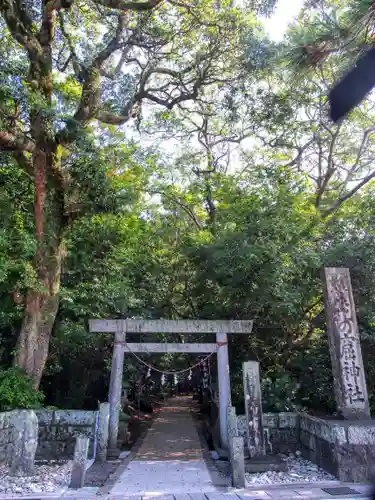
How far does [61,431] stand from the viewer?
340 inches

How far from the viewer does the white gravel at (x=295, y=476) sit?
6.82 m

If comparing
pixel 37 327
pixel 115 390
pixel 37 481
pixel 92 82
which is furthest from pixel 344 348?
pixel 92 82

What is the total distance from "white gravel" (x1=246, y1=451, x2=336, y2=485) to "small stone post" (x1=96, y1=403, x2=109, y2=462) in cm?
311

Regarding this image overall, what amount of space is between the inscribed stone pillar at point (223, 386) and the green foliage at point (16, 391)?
13.9 ft

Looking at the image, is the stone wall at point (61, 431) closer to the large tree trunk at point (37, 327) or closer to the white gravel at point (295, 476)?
the large tree trunk at point (37, 327)

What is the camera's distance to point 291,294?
30.8ft

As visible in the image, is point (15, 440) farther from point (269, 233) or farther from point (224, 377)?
point (269, 233)

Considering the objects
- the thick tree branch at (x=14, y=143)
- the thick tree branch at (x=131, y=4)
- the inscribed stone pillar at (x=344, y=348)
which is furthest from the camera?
the thick tree branch at (x=131, y=4)

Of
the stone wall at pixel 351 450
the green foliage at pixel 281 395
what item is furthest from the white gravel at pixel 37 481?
the green foliage at pixel 281 395

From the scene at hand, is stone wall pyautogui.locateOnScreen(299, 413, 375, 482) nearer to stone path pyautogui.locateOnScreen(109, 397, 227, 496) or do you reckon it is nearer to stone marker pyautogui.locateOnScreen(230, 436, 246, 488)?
stone marker pyautogui.locateOnScreen(230, 436, 246, 488)

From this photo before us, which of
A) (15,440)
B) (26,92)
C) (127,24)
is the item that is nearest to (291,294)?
(15,440)

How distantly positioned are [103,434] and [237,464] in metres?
3.22

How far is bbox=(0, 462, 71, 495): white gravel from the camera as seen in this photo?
6254mm

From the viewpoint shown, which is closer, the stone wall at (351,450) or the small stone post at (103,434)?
the stone wall at (351,450)
